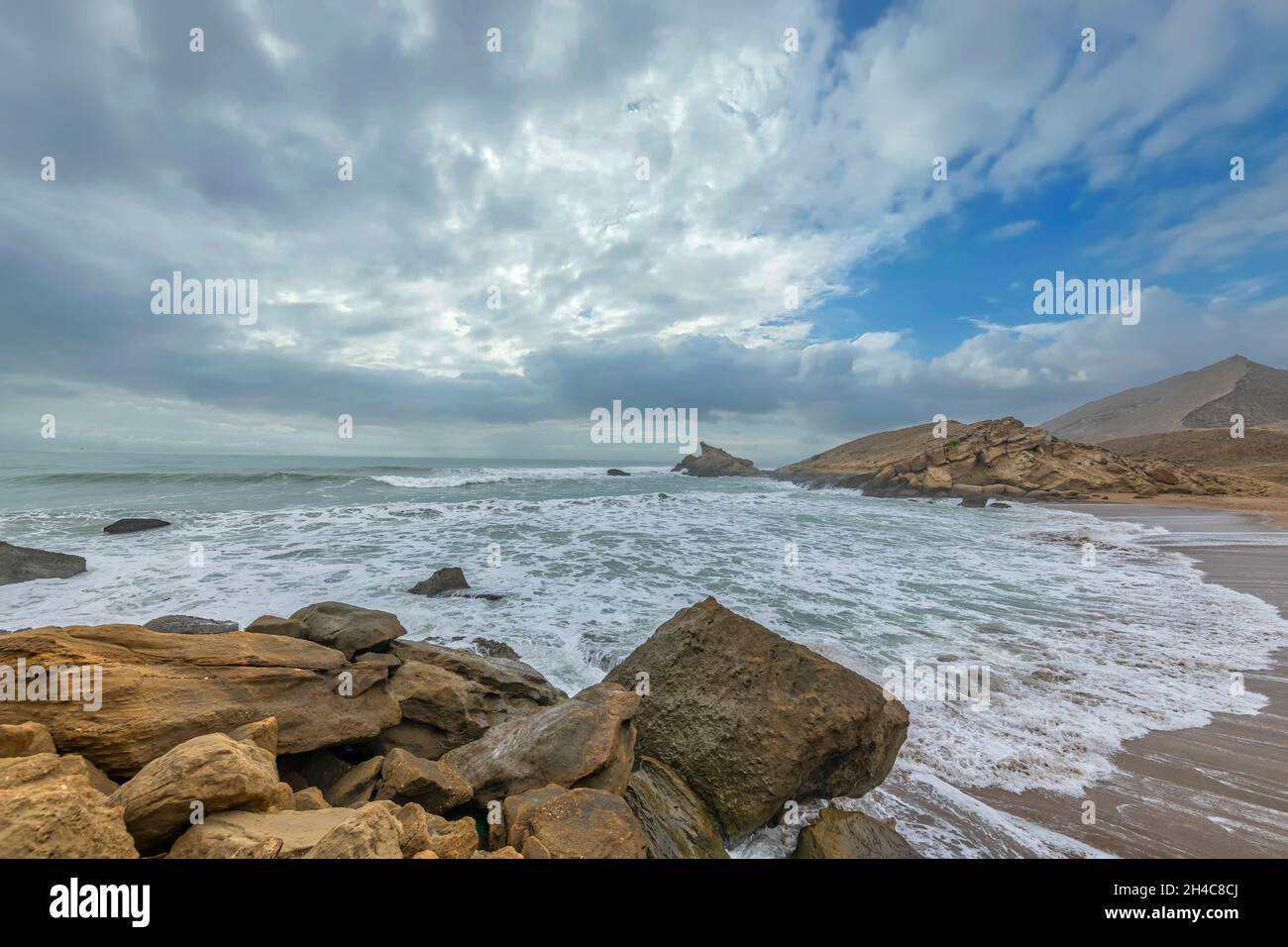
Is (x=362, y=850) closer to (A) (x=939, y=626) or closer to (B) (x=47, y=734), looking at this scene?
(B) (x=47, y=734)

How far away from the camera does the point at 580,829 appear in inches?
115

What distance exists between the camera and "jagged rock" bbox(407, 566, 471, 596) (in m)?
11.1

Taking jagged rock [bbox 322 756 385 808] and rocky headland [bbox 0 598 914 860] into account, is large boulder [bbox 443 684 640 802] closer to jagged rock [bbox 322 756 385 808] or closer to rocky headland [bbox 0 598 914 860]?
rocky headland [bbox 0 598 914 860]

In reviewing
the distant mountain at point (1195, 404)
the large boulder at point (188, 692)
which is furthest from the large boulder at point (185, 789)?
the distant mountain at point (1195, 404)

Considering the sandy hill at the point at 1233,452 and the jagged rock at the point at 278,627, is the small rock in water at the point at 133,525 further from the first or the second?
the sandy hill at the point at 1233,452

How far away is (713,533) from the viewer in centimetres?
2078

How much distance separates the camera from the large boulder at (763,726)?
14.1 ft

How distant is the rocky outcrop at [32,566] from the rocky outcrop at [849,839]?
1705cm

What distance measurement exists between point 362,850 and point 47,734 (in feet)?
8.63

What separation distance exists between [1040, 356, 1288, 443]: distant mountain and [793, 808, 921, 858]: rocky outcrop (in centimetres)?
13086
